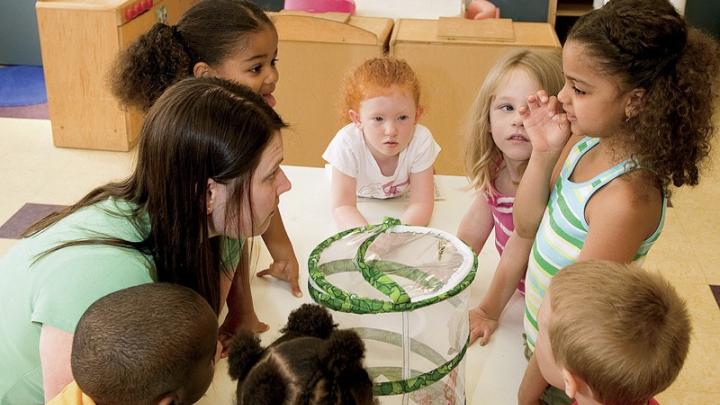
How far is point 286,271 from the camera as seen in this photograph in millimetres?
1308

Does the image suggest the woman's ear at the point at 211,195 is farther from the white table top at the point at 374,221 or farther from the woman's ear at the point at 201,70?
the woman's ear at the point at 201,70

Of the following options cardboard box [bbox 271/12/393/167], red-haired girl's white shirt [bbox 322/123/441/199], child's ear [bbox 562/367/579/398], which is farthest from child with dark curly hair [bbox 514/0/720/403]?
cardboard box [bbox 271/12/393/167]

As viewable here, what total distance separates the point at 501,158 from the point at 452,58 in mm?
1115

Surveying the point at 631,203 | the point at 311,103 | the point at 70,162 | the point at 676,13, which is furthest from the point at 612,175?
the point at 70,162

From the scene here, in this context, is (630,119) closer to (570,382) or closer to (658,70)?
(658,70)

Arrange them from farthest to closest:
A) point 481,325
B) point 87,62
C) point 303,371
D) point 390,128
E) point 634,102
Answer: point 87,62, point 390,128, point 481,325, point 634,102, point 303,371

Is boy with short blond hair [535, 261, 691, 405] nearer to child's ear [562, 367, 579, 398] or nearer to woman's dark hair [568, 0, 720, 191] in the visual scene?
child's ear [562, 367, 579, 398]

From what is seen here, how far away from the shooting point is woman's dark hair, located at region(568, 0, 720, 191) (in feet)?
3.36

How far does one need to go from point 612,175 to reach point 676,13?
0.73 feet

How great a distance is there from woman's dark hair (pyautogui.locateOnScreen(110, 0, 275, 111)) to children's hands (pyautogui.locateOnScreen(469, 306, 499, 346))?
60cm

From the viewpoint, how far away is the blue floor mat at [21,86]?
138 inches

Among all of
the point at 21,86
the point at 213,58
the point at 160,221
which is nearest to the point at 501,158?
the point at 213,58

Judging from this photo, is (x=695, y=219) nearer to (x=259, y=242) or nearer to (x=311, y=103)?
(x=311, y=103)

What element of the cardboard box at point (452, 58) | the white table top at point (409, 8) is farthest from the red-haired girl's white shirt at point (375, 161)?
the white table top at point (409, 8)
